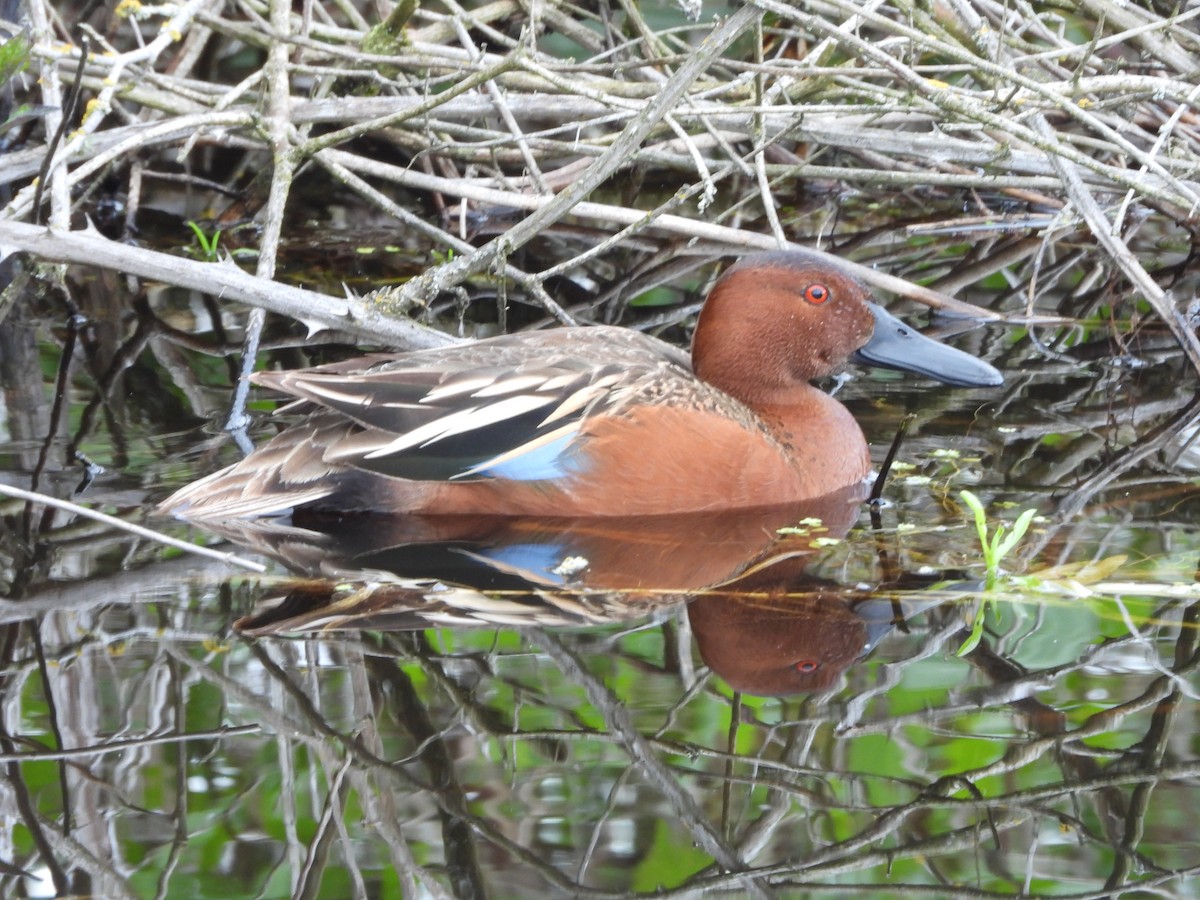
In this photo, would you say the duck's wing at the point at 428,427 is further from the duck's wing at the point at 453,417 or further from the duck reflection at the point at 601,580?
the duck reflection at the point at 601,580

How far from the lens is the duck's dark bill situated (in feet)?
19.4

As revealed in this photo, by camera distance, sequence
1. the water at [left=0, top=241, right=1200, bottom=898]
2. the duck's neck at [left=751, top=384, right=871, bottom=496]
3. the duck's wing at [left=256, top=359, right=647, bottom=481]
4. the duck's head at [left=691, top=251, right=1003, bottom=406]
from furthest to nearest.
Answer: the duck's head at [left=691, top=251, right=1003, bottom=406] < the duck's neck at [left=751, top=384, right=871, bottom=496] < the duck's wing at [left=256, top=359, right=647, bottom=481] < the water at [left=0, top=241, right=1200, bottom=898]

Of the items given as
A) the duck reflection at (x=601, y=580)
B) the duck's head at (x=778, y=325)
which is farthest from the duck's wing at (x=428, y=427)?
the duck's head at (x=778, y=325)

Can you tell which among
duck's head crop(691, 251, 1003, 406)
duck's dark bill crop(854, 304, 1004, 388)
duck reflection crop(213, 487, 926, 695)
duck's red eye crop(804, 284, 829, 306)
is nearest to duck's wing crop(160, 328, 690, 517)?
duck reflection crop(213, 487, 926, 695)

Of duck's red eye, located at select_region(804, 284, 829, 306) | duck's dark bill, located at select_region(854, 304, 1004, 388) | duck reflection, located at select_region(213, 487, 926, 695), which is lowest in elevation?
duck reflection, located at select_region(213, 487, 926, 695)

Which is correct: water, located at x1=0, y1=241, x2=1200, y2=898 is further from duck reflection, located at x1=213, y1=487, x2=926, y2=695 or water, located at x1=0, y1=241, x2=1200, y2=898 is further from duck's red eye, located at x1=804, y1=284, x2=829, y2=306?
duck's red eye, located at x1=804, y1=284, x2=829, y2=306

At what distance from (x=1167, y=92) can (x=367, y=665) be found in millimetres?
3662

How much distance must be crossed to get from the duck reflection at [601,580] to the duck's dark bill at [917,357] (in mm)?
695

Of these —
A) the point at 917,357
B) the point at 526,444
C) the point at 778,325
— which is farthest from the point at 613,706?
the point at 917,357

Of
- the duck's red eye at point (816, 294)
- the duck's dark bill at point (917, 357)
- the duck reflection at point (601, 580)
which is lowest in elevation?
the duck reflection at point (601, 580)

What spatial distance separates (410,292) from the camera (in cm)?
609

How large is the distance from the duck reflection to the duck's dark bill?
0.70m

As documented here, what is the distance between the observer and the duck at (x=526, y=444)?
5.14m

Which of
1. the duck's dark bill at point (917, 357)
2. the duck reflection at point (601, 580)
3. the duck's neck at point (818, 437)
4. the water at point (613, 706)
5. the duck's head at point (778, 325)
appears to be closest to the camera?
the water at point (613, 706)
